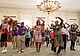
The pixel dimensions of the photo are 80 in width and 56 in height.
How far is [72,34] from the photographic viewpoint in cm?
646

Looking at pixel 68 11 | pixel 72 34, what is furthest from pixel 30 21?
pixel 72 34

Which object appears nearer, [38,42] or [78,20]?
[38,42]

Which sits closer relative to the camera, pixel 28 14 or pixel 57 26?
pixel 57 26

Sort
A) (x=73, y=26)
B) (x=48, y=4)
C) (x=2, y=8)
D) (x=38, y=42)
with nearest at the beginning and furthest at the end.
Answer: (x=38, y=42)
(x=73, y=26)
(x=48, y=4)
(x=2, y=8)

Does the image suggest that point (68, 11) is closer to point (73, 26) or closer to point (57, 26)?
point (73, 26)

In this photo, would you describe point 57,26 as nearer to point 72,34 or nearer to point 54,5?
point 72,34

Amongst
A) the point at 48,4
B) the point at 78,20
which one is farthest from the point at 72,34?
the point at 78,20

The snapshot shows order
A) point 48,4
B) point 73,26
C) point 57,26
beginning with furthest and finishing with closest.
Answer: point 48,4
point 73,26
point 57,26

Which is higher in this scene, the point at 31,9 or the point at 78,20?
the point at 31,9

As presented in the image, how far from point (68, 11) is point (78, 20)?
1.40 metres

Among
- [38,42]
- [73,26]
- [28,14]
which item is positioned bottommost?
[38,42]

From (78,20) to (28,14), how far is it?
4952mm

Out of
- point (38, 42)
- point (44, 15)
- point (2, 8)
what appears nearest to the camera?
point (38, 42)

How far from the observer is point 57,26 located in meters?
5.18
